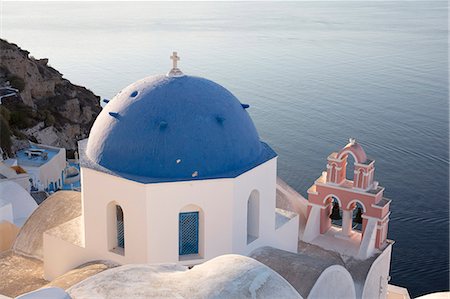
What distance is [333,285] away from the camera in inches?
288

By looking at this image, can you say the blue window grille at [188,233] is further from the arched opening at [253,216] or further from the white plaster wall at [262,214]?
the arched opening at [253,216]

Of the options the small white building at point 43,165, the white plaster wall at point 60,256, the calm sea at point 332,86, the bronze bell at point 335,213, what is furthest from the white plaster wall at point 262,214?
the small white building at point 43,165

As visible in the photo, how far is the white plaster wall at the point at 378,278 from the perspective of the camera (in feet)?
30.9

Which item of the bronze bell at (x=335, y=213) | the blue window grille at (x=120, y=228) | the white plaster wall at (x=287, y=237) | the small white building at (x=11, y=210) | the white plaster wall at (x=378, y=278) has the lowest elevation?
the white plaster wall at (x=378, y=278)

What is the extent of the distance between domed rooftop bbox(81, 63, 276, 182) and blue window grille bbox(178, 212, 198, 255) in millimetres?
612

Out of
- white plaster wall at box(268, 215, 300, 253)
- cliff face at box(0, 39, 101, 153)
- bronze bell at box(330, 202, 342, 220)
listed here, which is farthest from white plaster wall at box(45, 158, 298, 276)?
cliff face at box(0, 39, 101, 153)

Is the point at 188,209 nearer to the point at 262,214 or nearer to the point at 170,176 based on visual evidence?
the point at 170,176

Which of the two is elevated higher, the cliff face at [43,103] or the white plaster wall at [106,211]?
the white plaster wall at [106,211]

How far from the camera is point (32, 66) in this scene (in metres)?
34.4

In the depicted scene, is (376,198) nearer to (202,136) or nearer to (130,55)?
(202,136)

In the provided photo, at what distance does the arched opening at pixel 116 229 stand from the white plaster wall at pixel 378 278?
4003mm

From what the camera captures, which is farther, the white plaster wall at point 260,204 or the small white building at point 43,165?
the small white building at point 43,165

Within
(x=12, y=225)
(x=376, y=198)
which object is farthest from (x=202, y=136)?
(x=12, y=225)

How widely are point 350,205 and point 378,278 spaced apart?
1.35 metres
